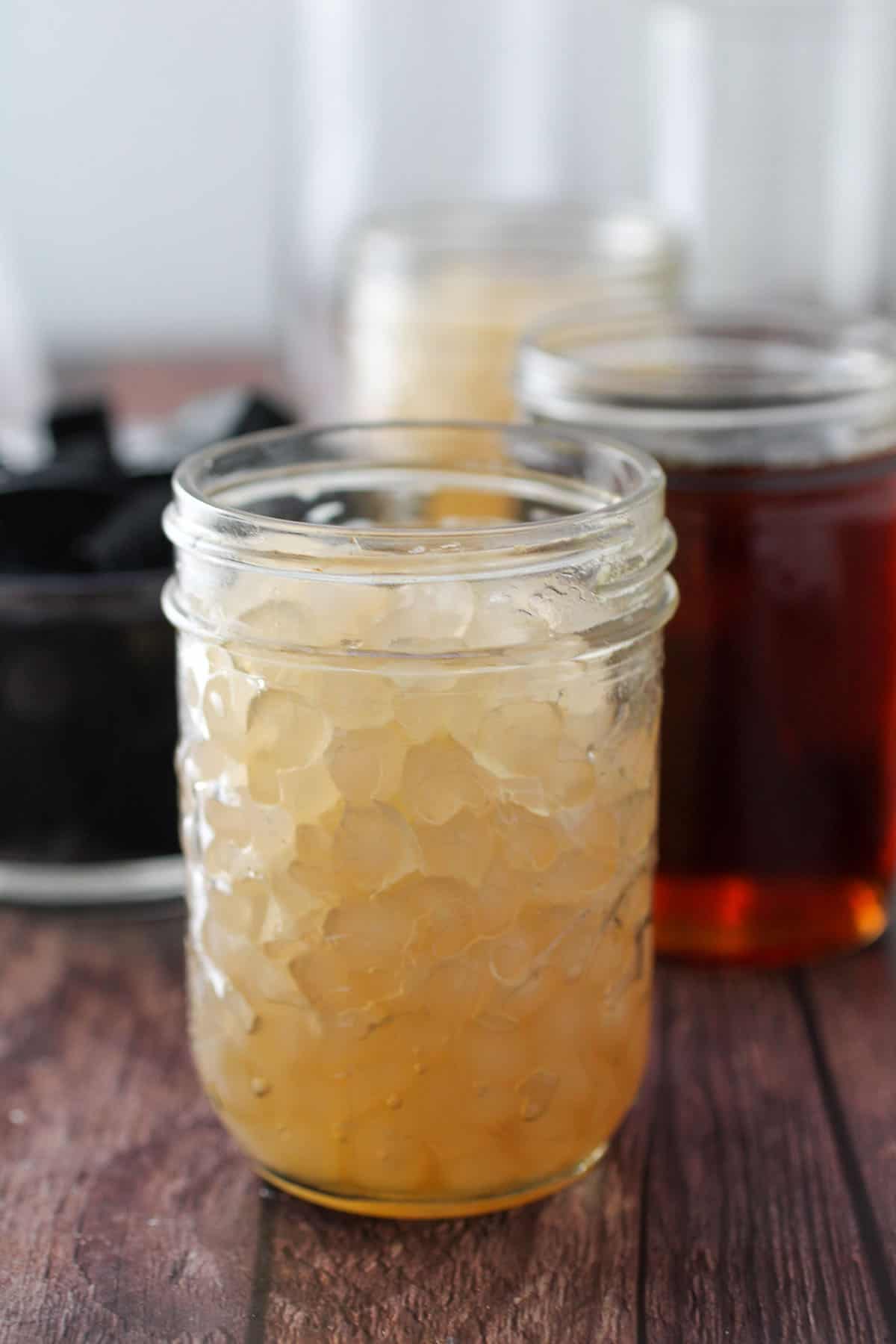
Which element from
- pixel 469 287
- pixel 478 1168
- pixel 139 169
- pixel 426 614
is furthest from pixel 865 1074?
pixel 139 169

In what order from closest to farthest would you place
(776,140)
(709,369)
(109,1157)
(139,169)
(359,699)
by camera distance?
(359,699), (109,1157), (709,369), (776,140), (139,169)

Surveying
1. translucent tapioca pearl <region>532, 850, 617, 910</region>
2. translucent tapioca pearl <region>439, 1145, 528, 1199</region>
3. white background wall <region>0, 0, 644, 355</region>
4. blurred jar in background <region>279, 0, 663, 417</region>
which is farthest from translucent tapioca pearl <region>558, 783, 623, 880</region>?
white background wall <region>0, 0, 644, 355</region>

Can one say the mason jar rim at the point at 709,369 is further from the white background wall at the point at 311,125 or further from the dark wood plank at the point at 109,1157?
the white background wall at the point at 311,125

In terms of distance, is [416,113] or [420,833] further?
[416,113]

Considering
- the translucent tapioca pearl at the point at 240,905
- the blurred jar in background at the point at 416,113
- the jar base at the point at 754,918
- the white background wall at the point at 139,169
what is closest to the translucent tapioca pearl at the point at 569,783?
the translucent tapioca pearl at the point at 240,905

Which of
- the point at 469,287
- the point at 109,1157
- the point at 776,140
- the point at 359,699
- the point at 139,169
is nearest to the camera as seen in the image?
the point at 359,699

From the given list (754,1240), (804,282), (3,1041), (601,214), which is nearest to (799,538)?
(754,1240)

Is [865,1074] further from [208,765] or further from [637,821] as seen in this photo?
[208,765]

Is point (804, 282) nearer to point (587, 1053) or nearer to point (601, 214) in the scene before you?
point (601, 214)
